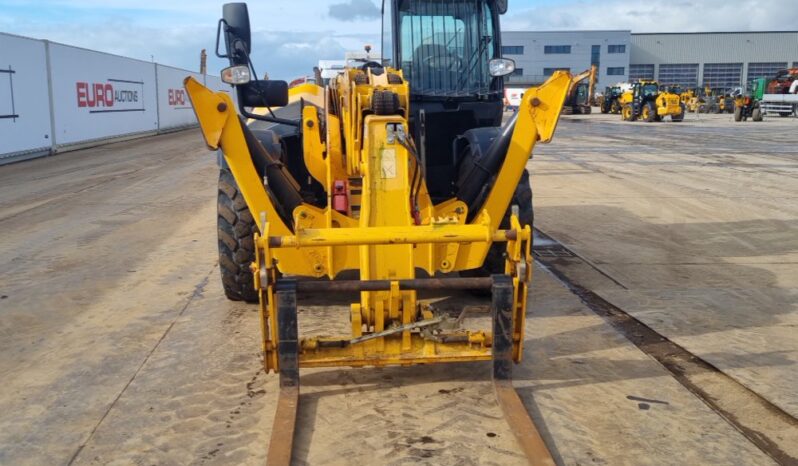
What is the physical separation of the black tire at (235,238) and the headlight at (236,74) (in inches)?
39.7

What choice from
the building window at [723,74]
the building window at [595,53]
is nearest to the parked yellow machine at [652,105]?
the building window at [595,53]

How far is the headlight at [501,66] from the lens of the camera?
5953mm

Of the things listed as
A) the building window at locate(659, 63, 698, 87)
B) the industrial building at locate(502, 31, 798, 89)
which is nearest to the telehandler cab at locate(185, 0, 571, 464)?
the industrial building at locate(502, 31, 798, 89)

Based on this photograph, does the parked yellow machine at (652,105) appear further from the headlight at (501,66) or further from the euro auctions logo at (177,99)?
the headlight at (501,66)

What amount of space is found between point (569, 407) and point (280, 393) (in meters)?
1.53

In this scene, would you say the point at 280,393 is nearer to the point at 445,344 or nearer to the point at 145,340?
the point at 445,344

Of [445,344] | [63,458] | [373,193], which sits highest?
[373,193]

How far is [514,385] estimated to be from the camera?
415cm

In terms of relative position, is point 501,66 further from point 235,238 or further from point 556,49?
point 556,49

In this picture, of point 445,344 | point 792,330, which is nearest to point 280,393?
point 445,344

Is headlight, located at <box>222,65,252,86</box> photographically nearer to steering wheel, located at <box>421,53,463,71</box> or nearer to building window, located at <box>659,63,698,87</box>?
steering wheel, located at <box>421,53,463,71</box>

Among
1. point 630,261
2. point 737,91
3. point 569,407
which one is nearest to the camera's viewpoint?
point 569,407

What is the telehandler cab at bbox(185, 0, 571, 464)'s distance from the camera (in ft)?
12.7

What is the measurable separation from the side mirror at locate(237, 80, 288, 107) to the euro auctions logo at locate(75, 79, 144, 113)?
18308mm
